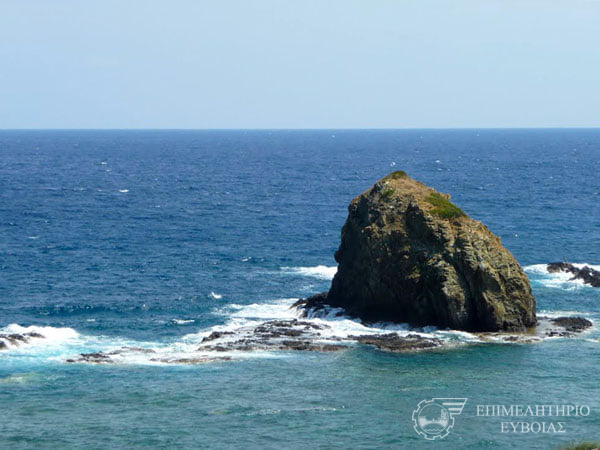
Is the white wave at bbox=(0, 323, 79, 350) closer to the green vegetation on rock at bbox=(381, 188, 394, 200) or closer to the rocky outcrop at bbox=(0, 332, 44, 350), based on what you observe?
the rocky outcrop at bbox=(0, 332, 44, 350)

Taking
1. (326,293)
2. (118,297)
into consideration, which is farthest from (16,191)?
(326,293)

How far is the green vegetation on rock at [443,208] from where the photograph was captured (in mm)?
75500

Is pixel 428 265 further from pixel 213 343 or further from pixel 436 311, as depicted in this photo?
pixel 213 343

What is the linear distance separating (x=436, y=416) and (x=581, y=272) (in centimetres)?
4622

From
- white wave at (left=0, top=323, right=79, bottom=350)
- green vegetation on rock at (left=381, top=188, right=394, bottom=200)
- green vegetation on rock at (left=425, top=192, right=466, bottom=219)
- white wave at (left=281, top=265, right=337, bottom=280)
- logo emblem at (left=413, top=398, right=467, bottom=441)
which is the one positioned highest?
green vegetation on rock at (left=381, top=188, right=394, bottom=200)

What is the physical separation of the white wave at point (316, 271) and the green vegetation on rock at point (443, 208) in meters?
20.0

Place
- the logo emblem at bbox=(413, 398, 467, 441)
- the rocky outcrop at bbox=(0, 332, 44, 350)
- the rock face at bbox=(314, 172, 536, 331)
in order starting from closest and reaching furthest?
the logo emblem at bbox=(413, 398, 467, 441) → the rocky outcrop at bbox=(0, 332, 44, 350) → the rock face at bbox=(314, 172, 536, 331)

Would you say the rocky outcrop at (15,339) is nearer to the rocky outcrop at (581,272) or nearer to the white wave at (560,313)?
the white wave at (560,313)

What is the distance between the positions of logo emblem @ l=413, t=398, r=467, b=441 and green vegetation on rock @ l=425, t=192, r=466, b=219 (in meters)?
23.9

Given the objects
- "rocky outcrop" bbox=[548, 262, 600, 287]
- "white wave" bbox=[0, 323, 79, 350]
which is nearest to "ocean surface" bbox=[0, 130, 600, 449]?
"white wave" bbox=[0, 323, 79, 350]

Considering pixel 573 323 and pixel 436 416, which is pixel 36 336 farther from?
pixel 573 323

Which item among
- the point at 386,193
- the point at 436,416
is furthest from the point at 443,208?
the point at 436,416

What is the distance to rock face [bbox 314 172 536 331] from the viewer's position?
70.8 m

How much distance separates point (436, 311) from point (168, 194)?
109226mm
